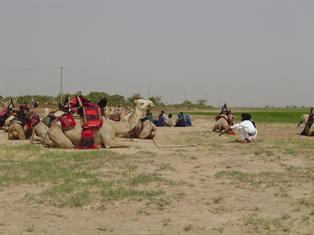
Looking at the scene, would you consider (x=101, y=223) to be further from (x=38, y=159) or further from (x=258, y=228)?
(x=38, y=159)

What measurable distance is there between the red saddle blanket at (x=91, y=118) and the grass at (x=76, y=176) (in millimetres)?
1459

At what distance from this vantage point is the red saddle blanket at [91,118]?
53.3 ft

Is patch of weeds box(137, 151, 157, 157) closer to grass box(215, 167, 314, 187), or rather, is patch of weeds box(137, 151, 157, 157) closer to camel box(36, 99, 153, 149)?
camel box(36, 99, 153, 149)

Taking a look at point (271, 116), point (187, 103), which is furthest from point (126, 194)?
point (187, 103)

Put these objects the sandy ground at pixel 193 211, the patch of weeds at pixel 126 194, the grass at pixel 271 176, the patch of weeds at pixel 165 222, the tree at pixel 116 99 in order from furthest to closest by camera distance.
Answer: the tree at pixel 116 99
the grass at pixel 271 176
the patch of weeds at pixel 126 194
the patch of weeds at pixel 165 222
the sandy ground at pixel 193 211

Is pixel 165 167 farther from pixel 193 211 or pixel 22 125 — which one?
pixel 22 125

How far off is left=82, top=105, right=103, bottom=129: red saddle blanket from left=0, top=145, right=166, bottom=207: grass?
1.46m

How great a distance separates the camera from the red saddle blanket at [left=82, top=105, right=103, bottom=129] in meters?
16.2

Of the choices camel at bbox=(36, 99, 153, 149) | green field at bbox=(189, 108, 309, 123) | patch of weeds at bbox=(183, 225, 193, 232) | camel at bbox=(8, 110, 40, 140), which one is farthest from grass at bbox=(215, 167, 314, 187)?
green field at bbox=(189, 108, 309, 123)

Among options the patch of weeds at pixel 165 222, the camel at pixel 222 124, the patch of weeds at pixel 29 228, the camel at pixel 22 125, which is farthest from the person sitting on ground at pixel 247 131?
the patch of weeds at pixel 29 228

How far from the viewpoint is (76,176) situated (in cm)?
1073

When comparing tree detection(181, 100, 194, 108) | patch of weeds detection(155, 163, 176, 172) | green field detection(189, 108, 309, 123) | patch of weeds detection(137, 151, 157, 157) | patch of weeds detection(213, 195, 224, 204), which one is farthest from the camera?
tree detection(181, 100, 194, 108)

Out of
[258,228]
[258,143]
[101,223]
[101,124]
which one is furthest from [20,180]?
[258,143]

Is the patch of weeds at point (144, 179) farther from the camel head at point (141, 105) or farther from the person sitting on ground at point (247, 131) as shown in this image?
the camel head at point (141, 105)
